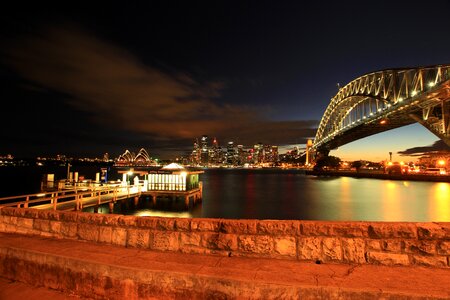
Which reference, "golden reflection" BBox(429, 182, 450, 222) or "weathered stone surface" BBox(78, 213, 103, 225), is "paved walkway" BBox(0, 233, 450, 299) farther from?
"golden reflection" BBox(429, 182, 450, 222)

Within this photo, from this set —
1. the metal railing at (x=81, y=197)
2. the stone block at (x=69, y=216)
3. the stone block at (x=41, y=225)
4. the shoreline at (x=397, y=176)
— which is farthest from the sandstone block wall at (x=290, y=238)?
the shoreline at (x=397, y=176)

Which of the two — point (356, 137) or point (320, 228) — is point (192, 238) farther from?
point (356, 137)

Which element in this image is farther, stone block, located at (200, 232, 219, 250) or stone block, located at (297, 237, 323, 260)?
stone block, located at (200, 232, 219, 250)

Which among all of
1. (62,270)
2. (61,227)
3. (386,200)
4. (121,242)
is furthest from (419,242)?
(386,200)

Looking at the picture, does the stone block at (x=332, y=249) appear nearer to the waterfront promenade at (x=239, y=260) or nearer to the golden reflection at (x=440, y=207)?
the waterfront promenade at (x=239, y=260)

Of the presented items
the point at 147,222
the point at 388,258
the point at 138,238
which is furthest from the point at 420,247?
the point at 138,238

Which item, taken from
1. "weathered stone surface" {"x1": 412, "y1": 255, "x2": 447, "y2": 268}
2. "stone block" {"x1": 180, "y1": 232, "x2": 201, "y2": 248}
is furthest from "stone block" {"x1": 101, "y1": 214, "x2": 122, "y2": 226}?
"weathered stone surface" {"x1": 412, "y1": 255, "x2": 447, "y2": 268}
